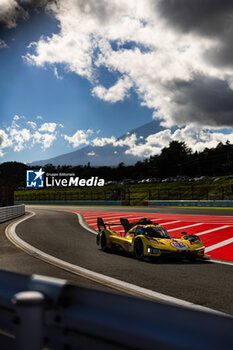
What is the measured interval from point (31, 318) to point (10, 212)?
24395mm

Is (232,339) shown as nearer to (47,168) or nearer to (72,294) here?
(72,294)

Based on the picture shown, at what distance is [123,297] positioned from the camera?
1785 millimetres

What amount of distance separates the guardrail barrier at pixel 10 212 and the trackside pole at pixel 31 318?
21076mm

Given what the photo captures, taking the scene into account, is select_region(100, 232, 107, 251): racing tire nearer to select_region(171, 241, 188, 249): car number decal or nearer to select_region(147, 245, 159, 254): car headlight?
select_region(147, 245, 159, 254): car headlight

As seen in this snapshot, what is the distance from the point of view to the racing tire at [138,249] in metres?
9.14

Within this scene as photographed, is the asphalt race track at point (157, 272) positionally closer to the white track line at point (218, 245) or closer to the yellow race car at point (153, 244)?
the yellow race car at point (153, 244)

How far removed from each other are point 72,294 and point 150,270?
6224 mm

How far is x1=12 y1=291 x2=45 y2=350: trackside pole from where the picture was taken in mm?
1917

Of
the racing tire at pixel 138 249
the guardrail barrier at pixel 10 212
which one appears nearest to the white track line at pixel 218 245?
the racing tire at pixel 138 249

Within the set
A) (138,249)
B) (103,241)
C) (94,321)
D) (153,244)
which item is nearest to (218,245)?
(138,249)

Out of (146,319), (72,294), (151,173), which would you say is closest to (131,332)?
(146,319)

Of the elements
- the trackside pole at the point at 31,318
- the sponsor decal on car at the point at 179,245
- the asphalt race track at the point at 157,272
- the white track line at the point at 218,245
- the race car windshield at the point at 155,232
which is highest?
the trackside pole at the point at 31,318

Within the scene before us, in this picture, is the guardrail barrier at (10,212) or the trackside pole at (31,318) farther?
the guardrail barrier at (10,212)

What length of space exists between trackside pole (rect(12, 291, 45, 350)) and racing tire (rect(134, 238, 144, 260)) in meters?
7.31
